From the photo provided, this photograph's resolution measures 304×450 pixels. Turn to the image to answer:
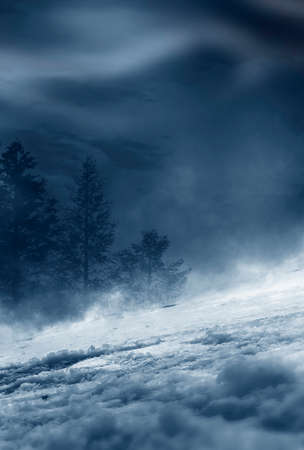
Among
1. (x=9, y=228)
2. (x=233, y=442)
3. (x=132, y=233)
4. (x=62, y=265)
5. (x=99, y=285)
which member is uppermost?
(x=132, y=233)

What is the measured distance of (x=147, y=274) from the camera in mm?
24000

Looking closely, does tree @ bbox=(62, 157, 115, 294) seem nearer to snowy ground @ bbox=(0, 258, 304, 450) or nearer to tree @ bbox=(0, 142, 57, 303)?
tree @ bbox=(0, 142, 57, 303)

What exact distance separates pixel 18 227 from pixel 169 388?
62.0 ft

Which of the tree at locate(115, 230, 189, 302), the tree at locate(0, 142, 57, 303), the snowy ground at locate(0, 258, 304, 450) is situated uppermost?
the tree at locate(0, 142, 57, 303)

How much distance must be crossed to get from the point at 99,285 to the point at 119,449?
19905mm

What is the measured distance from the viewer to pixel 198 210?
86.5m

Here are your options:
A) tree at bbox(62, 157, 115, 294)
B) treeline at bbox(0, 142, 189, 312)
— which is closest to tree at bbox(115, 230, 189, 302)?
treeline at bbox(0, 142, 189, 312)

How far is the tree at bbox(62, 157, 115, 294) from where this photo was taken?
2184 cm

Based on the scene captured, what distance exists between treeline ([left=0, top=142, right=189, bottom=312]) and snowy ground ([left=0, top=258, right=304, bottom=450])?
15428mm

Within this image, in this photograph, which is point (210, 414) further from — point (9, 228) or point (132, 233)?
point (132, 233)

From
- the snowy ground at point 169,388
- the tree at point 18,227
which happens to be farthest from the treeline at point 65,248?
the snowy ground at point 169,388

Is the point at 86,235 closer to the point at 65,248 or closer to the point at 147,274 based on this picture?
the point at 65,248

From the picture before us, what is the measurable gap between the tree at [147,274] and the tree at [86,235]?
1530mm

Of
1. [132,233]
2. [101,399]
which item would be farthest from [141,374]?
[132,233]
